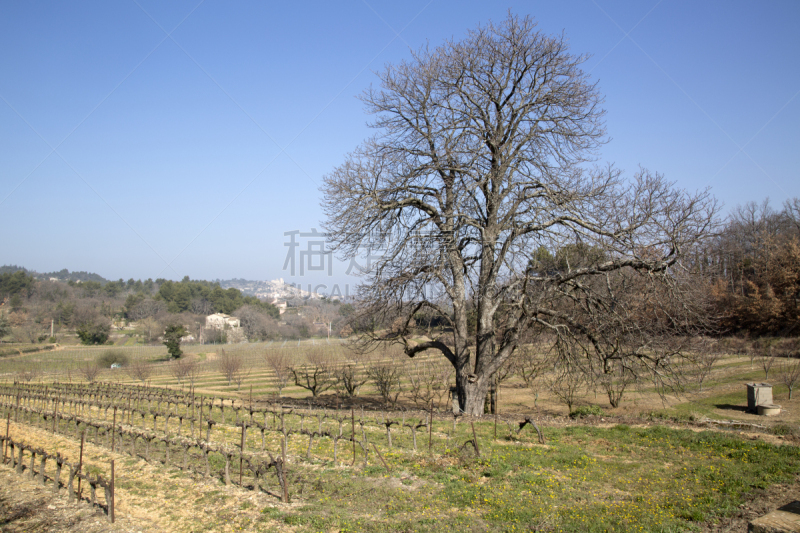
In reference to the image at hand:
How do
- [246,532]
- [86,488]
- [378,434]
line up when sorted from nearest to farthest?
[246,532] < [86,488] < [378,434]

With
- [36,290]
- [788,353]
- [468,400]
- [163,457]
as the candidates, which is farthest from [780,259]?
[36,290]

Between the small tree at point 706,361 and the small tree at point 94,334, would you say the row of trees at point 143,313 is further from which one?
the small tree at point 706,361

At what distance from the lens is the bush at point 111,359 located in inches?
1830

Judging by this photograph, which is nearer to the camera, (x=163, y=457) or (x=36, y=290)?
(x=163, y=457)

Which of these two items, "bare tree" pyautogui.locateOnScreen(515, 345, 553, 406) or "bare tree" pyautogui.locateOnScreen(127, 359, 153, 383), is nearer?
"bare tree" pyautogui.locateOnScreen(515, 345, 553, 406)

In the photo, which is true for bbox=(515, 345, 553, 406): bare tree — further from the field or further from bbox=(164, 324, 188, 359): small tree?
bbox=(164, 324, 188, 359): small tree

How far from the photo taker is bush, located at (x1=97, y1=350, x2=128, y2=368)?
46484mm

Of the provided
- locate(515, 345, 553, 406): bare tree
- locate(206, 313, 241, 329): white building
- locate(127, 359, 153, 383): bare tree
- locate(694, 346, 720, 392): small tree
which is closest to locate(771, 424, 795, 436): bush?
locate(694, 346, 720, 392): small tree

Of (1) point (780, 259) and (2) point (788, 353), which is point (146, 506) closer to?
(2) point (788, 353)

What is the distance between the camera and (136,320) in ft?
306

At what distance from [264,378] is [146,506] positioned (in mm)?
35348

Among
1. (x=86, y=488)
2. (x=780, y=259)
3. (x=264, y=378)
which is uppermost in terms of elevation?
(x=780, y=259)

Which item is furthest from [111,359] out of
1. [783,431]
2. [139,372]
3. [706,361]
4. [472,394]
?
[783,431]

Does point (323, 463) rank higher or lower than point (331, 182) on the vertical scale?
lower
